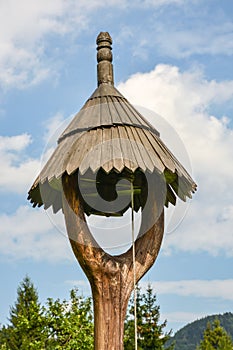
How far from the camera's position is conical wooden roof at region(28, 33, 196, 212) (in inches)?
138

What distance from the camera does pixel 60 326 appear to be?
19719mm

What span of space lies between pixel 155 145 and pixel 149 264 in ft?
2.94

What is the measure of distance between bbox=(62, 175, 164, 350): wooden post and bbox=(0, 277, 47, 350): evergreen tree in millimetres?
17989

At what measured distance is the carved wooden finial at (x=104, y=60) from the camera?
414 centimetres

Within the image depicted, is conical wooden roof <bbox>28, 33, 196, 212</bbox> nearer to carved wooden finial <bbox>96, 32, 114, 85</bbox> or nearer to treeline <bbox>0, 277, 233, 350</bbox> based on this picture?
carved wooden finial <bbox>96, 32, 114, 85</bbox>

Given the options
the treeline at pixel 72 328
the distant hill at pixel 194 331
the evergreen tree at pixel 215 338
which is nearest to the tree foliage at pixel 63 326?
the treeline at pixel 72 328

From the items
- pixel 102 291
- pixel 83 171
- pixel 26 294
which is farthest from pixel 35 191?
pixel 26 294

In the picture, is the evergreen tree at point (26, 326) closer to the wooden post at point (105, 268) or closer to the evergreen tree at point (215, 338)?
the evergreen tree at point (215, 338)

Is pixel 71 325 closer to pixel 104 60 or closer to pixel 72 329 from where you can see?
pixel 72 329

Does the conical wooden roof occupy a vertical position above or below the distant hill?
below

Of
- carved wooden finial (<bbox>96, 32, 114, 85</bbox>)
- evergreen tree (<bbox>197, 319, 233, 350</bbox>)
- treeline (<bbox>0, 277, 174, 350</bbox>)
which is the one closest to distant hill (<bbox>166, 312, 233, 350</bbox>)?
evergreen tree (<bbox>197, 319, 233, 350</bbox>)

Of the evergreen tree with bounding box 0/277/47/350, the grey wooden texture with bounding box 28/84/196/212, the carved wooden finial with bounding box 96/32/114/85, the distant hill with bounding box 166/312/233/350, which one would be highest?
the distant hill with bounding box 166/312/233/350

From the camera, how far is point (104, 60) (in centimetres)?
414

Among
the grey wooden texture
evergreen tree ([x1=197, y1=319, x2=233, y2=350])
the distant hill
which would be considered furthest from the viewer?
the distant hill
